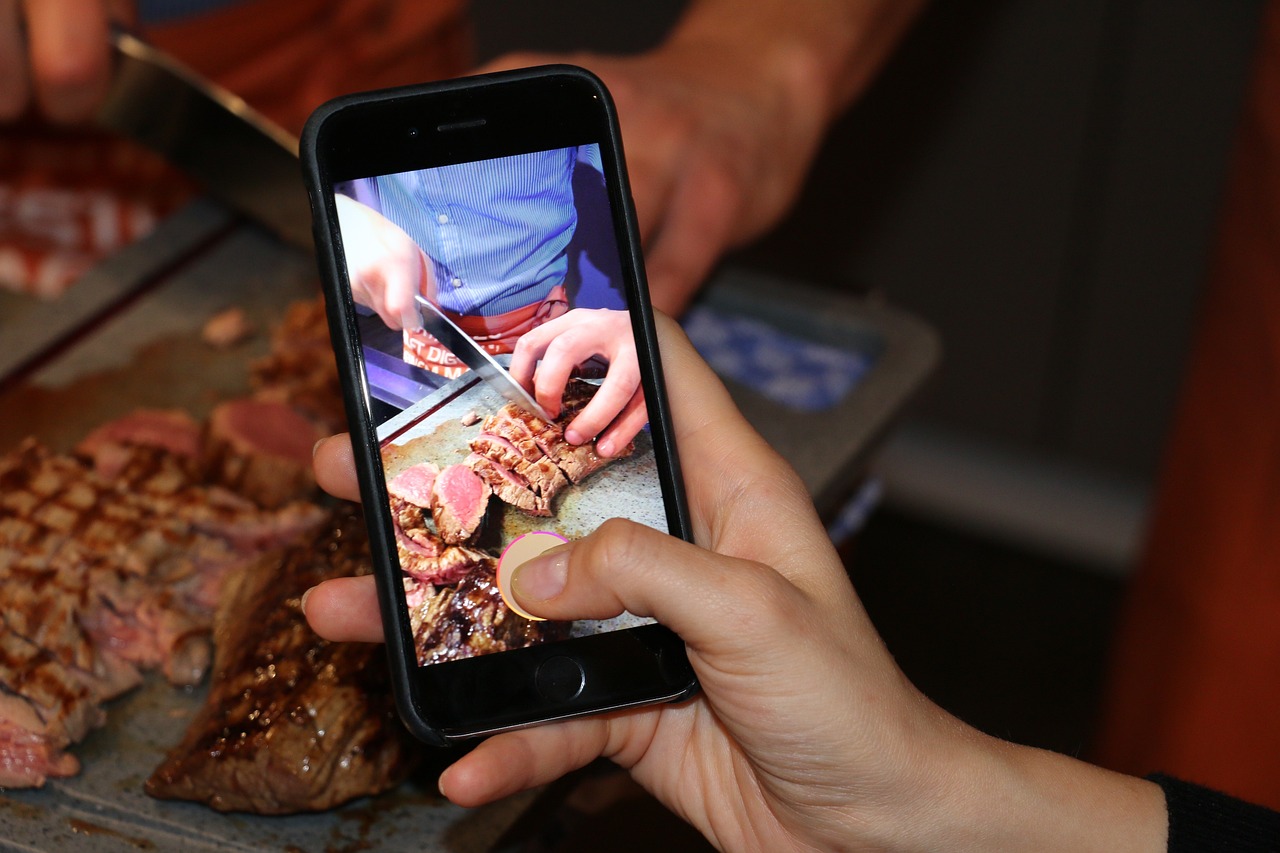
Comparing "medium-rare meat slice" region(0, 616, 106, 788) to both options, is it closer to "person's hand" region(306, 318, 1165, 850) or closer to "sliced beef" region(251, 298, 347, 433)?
"person's hand" region(306, 318, 1165, 850)

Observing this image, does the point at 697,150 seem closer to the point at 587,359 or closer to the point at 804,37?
the point at 804,37

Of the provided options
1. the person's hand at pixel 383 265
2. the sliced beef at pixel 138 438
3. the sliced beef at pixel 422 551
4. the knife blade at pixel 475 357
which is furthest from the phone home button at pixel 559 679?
the sliced beef at pixel 138 438

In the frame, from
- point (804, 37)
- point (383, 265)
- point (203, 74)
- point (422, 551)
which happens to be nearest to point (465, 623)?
point (422, 551)

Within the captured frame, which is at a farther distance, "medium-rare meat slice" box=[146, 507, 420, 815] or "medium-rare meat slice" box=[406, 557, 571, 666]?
"medium-rare meat slice" box=[146, 507, 420, 815]

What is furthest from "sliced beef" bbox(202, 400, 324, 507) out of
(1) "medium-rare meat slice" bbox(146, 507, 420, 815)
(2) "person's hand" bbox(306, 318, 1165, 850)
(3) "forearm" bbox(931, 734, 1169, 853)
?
(3) "forearm" bbox(931, 734, 1169, 853)

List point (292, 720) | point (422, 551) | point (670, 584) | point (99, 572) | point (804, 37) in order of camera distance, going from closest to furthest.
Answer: point (670, 584) → point (422, 551) → point (292, 720) → point (99, 572) → point (804, 37)

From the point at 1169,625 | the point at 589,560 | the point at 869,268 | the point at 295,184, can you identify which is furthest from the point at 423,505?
the point at 869,268
